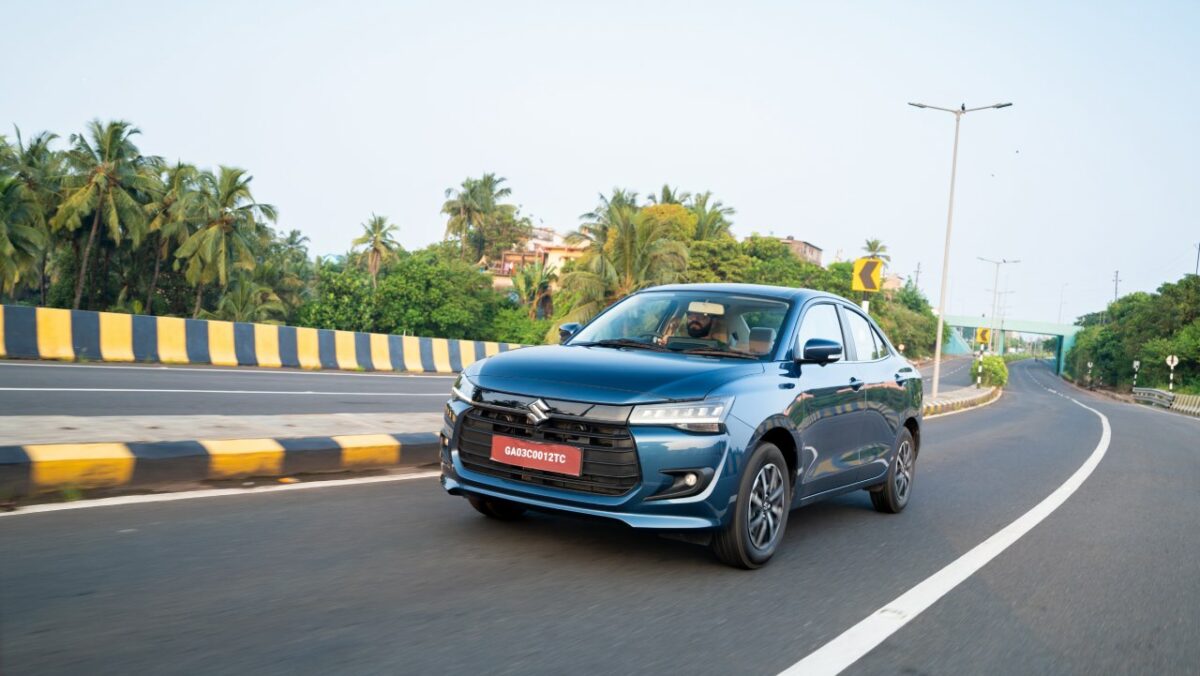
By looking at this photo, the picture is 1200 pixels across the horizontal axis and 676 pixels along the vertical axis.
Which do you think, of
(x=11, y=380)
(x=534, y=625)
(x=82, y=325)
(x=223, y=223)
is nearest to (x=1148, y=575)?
(x=534, y=625)

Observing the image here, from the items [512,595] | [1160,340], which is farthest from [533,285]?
[512,595]

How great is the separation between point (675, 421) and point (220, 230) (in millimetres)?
55010

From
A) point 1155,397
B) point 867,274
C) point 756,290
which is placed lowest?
point 1155,397

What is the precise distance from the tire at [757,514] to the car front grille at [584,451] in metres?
0.62

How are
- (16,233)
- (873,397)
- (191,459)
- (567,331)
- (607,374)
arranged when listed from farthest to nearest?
1. (16,233)
2. (873,397)
3. (567,331)
4. (191,459)
5. (607,374)

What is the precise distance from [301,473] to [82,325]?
33.0ft

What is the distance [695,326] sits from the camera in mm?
6102

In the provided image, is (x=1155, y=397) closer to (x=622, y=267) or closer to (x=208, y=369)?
(x=622, y=267)

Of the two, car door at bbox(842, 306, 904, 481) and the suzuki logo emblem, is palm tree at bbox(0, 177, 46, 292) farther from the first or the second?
the suzuki logo emblem

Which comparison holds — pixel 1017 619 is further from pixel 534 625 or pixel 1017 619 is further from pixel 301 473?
pixel 301 473

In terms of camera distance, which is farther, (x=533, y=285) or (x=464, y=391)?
(x=533, y=285)

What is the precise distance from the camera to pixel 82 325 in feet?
50.0

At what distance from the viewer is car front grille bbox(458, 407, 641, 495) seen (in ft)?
15.5

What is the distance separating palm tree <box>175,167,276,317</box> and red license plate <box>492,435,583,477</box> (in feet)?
173
